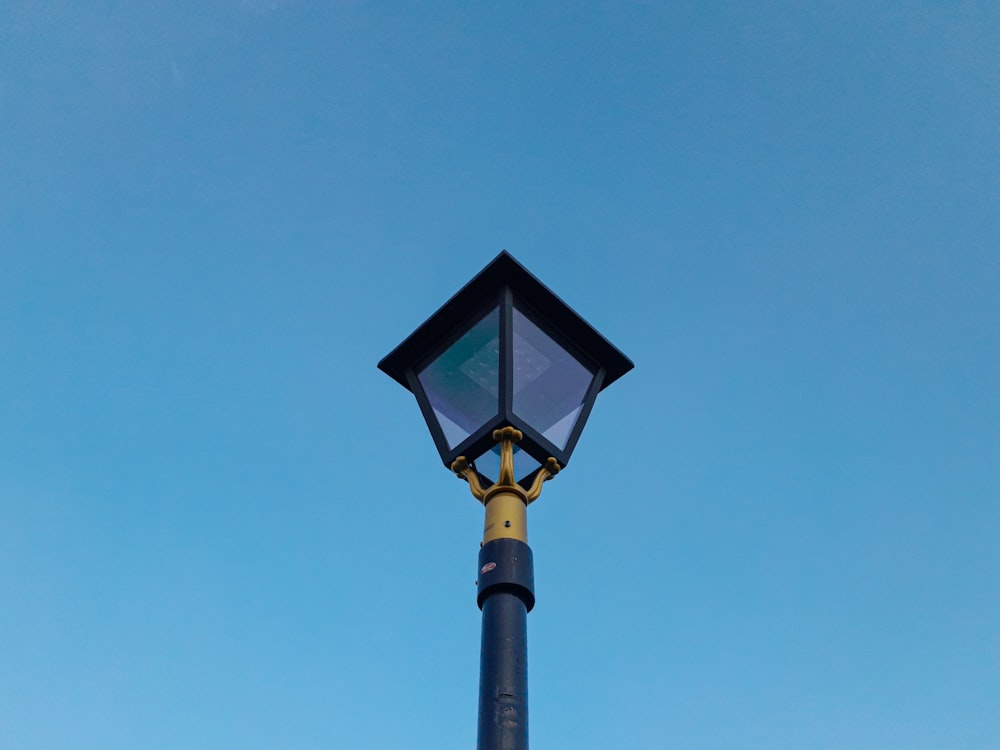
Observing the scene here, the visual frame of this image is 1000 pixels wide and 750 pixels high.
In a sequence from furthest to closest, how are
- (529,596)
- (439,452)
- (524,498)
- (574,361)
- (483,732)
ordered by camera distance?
(574,361) → (439,452) → (524,498) → (529,596) → (483,732)

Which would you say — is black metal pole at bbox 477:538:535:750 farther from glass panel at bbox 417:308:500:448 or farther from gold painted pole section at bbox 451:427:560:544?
glass panel at bbox 417:308:500:448

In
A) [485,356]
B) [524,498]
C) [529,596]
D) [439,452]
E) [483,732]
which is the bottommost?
[483,732]

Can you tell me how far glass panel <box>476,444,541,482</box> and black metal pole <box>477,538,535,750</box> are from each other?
512 millimetres

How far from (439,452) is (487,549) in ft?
2.27

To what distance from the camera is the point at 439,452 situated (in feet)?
14.8

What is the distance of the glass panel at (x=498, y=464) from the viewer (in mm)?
4410

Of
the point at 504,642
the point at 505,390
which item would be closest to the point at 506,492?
the point at 505,390

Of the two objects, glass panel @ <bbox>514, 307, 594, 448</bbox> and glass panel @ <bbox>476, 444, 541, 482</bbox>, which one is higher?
glass panel @ <bbox>514, 307, 594, 448</bbox>

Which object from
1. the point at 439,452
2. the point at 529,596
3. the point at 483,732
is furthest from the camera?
the point at 439,452

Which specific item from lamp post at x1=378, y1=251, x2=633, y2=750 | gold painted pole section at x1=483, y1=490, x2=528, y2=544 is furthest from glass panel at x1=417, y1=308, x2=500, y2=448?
gold painted pole section at x1=483, y1=490, x2=528, y2=544

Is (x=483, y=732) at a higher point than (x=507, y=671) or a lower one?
lower

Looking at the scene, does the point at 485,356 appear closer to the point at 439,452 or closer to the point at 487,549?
the point at 439,452

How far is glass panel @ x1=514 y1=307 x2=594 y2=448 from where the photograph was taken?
4.50 m

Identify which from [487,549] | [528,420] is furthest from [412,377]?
[487,549]
